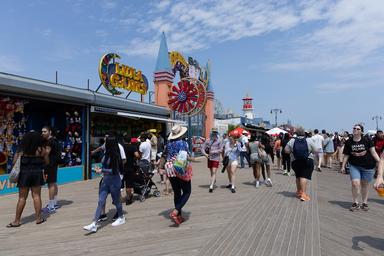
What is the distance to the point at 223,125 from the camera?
3475 centimetres

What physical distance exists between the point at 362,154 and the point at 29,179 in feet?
20.4

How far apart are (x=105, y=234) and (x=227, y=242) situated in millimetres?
1920

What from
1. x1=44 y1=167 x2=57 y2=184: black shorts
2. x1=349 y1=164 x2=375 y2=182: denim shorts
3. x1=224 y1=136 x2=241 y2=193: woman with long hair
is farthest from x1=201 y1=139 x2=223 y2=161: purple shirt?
x1=44 y1=167 x2=57 y2=184: black shorts

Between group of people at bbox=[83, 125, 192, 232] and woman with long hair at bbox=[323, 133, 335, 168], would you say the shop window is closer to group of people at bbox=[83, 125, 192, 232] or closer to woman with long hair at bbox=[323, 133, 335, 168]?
group of people at bbox=[83, 125, 192, 232]

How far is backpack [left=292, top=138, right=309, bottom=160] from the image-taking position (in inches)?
285

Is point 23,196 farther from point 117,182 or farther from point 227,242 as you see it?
point 227,242

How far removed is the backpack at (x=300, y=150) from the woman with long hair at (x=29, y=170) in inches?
210

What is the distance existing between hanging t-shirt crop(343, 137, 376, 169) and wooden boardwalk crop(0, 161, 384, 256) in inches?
38.4

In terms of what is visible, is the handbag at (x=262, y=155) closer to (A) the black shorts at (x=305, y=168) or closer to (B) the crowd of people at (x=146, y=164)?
(B) the crowd of people at (x=146, y=164)

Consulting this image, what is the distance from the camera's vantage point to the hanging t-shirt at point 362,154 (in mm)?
6266

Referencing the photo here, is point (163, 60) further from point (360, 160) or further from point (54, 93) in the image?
point (360, 160)

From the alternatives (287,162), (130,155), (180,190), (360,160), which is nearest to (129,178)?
(130,155)

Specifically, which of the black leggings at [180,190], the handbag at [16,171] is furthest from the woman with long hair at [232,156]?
the handbag at [16,171]

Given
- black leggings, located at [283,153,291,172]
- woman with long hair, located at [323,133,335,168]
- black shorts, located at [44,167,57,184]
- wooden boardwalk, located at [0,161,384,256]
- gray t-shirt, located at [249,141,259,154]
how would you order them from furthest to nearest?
woman with long hair, located at [323,133,335,168] < black leggings, located at [283,153,291,172] < gray t-shirt, located at [249,141,259,154] < black shorts, located at [44,167,57,184] < wooden boardwalk, located at [0,161,384,256]
